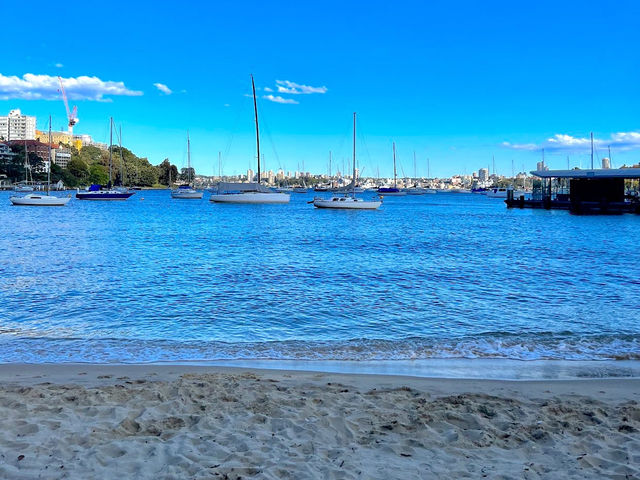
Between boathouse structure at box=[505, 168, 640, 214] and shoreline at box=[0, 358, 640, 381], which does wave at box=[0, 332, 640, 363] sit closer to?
shoreline at box=[0, 358, 640, 381]

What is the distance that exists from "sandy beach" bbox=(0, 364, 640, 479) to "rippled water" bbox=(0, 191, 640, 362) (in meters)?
2.42

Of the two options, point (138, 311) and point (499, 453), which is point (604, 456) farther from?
point (138, 311)

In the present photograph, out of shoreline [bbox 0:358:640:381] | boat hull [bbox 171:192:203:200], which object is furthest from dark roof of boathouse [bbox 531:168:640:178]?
boat hull [bbox 171:192:203:200]

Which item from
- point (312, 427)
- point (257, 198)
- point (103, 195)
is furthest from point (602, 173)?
point (103, 195)

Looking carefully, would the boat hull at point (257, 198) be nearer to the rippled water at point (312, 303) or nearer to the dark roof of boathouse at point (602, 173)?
the dark roof of boathouse at point (602, 173)

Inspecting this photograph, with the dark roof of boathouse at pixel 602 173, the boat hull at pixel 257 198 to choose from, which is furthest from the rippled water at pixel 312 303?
the boat hull at pixel 257 198

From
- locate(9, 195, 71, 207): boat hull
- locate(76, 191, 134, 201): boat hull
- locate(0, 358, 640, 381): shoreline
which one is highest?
locate(76, 191, 134, 201): boat hull

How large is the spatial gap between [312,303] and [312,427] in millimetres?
9498

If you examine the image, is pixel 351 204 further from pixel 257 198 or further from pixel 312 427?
pixel 312 427

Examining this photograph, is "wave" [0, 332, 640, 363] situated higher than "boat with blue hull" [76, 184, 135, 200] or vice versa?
"boat with blue hull" [76, 184, 135, 200]

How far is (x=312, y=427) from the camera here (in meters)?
6.21

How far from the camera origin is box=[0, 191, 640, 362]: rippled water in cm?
1101

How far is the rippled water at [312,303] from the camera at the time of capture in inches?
433

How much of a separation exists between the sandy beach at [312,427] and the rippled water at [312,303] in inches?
95.4
